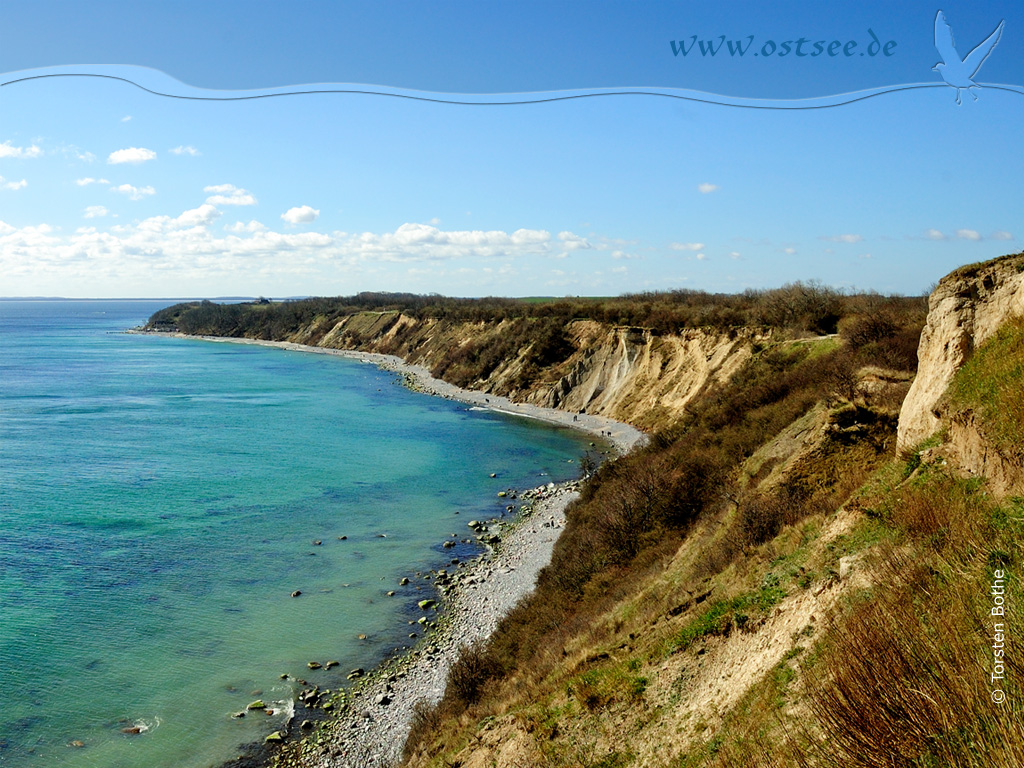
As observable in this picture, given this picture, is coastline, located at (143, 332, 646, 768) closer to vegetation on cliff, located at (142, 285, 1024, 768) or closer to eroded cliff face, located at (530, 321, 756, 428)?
vegetation on cliff, located at (142, 285, 1024, 768)

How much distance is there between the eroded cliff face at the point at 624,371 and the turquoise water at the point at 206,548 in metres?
5.95

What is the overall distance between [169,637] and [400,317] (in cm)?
9264

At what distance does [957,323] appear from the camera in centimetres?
1193

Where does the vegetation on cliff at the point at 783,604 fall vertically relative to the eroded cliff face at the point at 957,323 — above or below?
below

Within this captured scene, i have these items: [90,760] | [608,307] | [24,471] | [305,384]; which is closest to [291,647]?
[90,760]

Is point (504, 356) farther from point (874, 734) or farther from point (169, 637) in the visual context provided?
point (874, 734)

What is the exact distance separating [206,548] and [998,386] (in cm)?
2511

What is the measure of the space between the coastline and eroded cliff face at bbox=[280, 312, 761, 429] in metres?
14.7

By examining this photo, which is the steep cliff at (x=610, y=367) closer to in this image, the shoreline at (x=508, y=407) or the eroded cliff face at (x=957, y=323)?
the shoreline at (x=508, y=407)

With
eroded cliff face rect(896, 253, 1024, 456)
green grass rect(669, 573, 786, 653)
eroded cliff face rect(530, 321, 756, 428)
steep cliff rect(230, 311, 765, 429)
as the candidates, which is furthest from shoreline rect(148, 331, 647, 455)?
green grass rect(669, 573, 786, 653)

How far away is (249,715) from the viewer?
1496 centimetres

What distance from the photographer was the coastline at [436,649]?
1370 cm

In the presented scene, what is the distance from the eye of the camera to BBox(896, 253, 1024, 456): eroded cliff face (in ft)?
37.3

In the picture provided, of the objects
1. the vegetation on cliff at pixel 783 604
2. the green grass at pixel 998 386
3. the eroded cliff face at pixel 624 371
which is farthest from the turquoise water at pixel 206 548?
the green grass at pixel 998 386
